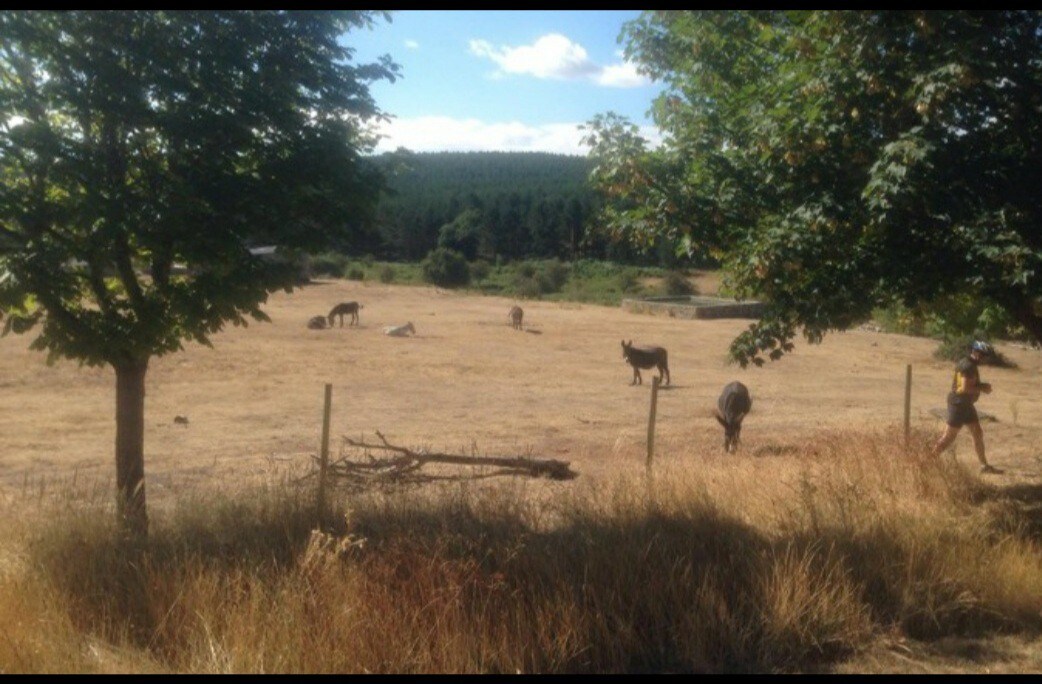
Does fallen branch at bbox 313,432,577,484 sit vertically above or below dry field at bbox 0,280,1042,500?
above

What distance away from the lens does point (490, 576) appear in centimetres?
636

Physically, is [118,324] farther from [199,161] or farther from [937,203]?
[937,203]

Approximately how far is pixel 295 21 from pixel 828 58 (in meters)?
4.14

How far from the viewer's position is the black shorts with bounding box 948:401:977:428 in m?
13.0

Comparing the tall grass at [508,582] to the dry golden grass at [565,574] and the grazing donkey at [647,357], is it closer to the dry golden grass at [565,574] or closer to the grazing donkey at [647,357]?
the dry golden grass at [565,574]

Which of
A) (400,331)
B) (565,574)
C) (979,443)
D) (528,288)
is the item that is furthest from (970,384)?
(528,288)

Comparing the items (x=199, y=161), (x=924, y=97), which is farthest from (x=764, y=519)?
(x=199, y=161)

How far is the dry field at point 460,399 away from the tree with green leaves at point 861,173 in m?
3.18

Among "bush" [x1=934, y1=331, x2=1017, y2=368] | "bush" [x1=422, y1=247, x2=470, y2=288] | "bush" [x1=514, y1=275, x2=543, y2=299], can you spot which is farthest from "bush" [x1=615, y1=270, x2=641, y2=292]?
"bush" [x1=934, y1=331, x2=1017, y2=368]

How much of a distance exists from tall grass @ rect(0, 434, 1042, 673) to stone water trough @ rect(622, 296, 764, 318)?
44559mm

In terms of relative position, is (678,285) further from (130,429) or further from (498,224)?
(130,429)

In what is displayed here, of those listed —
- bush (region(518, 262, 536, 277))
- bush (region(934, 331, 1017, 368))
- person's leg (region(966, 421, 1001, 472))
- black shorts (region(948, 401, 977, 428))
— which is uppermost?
bush (region(518, 262, 536, 277))

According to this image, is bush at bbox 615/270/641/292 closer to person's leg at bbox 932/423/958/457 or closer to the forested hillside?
the forested hillside

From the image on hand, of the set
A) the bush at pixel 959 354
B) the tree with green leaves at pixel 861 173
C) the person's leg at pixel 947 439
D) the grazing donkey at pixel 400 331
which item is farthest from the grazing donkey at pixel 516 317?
the tree with green leaves at pixel 861 173
